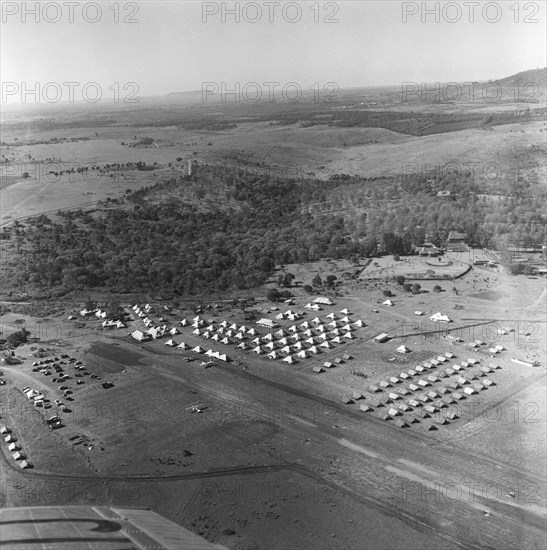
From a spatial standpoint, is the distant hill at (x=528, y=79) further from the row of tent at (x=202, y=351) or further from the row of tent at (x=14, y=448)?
the row of tent at (x=14, y=448)

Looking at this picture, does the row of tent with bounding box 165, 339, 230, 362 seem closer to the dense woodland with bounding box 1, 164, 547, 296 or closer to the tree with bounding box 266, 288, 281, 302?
the tree with bounding box 266, 288, 281, 302

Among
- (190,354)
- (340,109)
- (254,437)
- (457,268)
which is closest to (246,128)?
(340,109)

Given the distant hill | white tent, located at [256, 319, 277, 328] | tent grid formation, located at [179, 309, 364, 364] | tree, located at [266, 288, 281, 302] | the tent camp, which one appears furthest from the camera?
the distant hill

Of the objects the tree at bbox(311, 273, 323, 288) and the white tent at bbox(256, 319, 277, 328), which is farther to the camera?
the tree at bbox(311, 273, 323, 288)

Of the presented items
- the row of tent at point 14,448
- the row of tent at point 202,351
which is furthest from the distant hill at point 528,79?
the row of tent at point 14,448

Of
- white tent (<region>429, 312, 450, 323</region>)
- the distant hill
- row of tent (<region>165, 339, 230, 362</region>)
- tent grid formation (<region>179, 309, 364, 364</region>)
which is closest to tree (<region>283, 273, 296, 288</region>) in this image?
tent grid formation (<region>179, 309, 364, 364</region>)

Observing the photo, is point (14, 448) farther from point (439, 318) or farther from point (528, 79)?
point (528, 79)

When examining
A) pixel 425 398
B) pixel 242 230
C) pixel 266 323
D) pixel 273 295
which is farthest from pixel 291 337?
pixel 242 230
